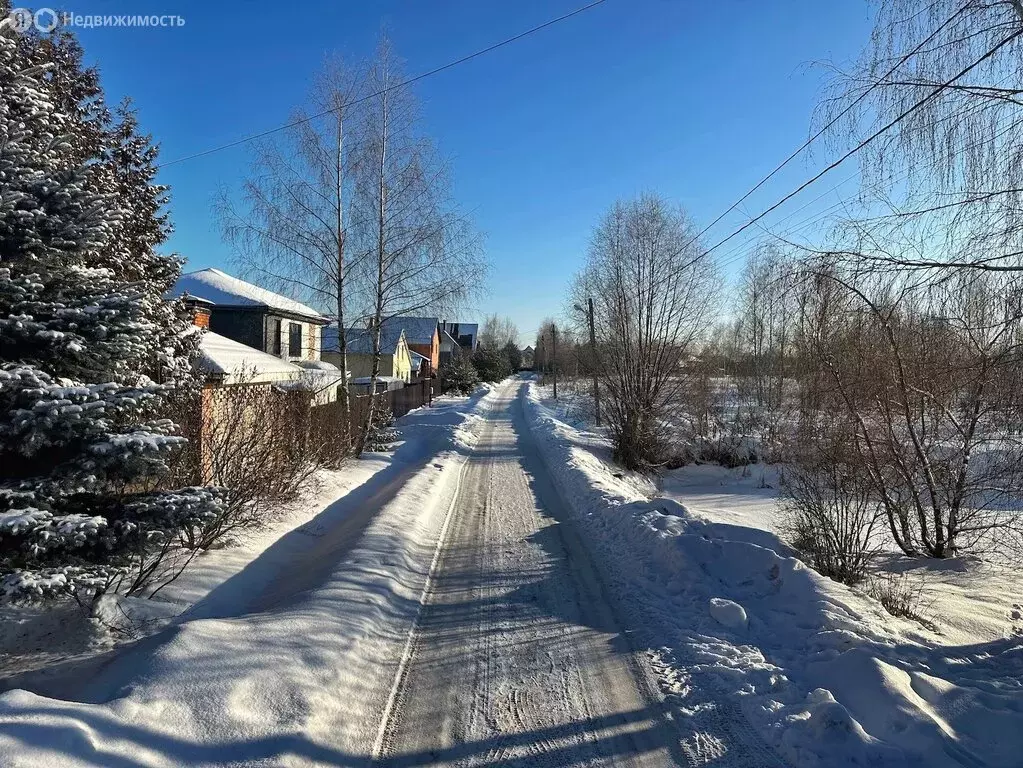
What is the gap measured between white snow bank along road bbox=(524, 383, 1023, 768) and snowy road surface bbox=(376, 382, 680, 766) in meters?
0.43

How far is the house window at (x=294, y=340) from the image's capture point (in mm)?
24031

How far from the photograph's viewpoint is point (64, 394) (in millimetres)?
3869

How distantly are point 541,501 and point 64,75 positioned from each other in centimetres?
965

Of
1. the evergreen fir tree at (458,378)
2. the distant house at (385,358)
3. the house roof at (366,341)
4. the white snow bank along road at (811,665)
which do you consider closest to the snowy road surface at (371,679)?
the white snow bank along road at (811,665)

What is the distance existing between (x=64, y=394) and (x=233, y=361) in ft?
24.9

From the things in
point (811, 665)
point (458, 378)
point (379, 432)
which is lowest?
point (811, 665)

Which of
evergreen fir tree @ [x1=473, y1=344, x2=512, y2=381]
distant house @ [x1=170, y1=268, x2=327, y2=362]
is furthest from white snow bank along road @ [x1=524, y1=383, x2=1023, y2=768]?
evergreen fir tree @ [x1=473, y1=344, x2=512, y2=381]

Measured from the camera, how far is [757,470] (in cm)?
1969

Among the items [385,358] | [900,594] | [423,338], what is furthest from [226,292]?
[423,338]

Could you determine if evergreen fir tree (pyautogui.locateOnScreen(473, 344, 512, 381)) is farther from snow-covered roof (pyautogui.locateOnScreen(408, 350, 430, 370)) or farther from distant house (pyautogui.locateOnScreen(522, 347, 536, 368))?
distant house (pyautogui.locateOnScreen(522, 347, 536, 368))

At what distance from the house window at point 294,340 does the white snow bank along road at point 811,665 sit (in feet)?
65.3

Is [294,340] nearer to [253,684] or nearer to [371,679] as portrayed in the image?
[371,679]

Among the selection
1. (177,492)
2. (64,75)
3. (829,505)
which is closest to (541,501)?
(829,505)

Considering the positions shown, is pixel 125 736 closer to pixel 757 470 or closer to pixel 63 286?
pixel 63 286
